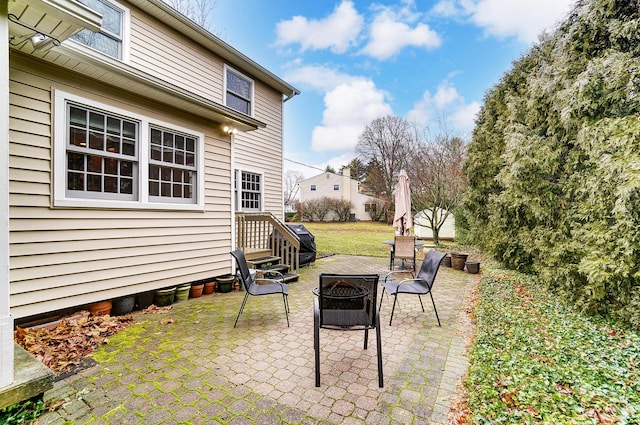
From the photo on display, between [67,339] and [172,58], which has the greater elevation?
[172,58]

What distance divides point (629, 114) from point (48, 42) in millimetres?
7527

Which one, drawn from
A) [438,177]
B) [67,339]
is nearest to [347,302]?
[67,339]

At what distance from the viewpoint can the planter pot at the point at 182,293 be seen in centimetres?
512

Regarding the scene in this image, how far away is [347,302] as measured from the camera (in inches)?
110

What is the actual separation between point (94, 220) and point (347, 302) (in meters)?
3.78

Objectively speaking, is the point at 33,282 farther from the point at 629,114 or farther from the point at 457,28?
the point at 457,28

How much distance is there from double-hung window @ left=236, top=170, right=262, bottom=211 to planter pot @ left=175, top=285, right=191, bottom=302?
409cm

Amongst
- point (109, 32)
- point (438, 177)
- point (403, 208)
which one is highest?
point (109, 32)

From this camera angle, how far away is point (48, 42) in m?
3.19

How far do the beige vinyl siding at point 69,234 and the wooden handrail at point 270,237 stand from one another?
127 cm

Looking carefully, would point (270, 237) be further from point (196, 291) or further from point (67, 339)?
point (67, 339)

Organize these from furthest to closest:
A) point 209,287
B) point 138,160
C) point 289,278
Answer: point 289,278
point 209,287
point 138,160

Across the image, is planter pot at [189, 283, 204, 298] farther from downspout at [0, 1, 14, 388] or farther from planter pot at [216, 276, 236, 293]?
downspout at [0, 1, 14, 388]

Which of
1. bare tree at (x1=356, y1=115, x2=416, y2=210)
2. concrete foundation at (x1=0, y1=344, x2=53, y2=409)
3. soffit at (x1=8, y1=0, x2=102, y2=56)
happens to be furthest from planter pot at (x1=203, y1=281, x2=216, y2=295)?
bare tree at (x1=356, y1=115, x2=416, y2=210)
